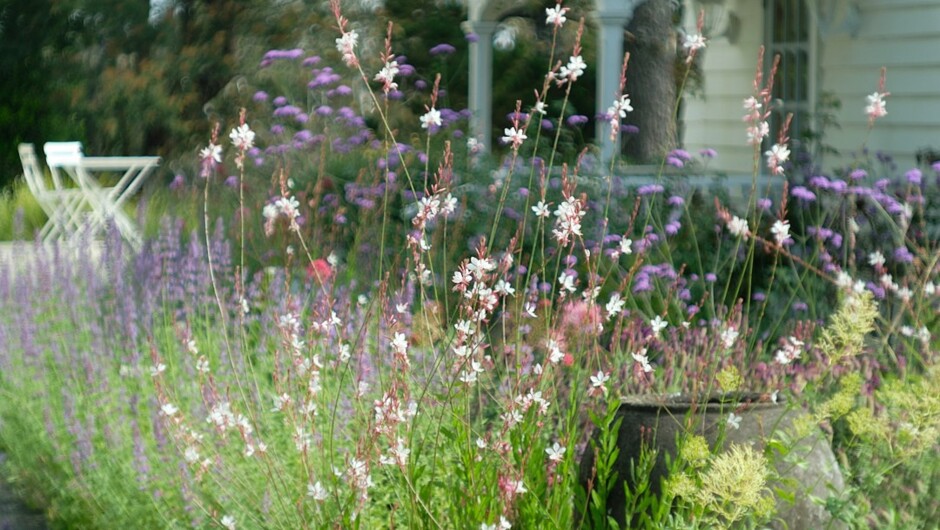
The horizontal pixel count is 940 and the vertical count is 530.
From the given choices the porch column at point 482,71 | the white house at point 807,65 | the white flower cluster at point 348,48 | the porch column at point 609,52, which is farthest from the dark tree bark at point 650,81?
the white flower cluster at point 348,48

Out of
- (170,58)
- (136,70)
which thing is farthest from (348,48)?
(136,70)

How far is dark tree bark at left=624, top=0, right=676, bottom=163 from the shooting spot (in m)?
9.60

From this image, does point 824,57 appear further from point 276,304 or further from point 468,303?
point 468,303

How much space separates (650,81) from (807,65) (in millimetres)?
Answer: 1405

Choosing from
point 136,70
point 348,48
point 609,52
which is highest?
point 348,48

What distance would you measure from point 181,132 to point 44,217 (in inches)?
217

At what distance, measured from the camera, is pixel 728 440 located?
10.3ft

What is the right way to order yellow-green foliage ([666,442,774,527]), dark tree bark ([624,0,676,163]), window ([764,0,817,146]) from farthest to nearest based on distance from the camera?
1. window ([764,0,817,146])
2. dark tree bark ([624,0,676,163])
3. yellow-green foliage ([666,442,774,527])

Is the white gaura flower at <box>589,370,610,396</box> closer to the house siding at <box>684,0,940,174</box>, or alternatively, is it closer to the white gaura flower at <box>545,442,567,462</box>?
the white gaura flower at <box>545,442,567,462</box>

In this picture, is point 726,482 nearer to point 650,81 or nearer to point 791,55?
point 650,81

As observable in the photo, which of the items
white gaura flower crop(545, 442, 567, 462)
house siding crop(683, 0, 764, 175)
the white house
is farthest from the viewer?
A: house siding crop(683, 0, 764, 175)

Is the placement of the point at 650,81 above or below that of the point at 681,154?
above

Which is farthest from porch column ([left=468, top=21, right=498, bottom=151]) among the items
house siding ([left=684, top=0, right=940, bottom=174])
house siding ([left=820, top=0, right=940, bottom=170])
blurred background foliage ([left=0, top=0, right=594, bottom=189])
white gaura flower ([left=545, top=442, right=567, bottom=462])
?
white gaura flower ([left=545, top=442, right=567, bottom=462])

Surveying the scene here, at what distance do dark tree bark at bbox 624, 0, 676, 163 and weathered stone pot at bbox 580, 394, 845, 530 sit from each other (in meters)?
6.29
